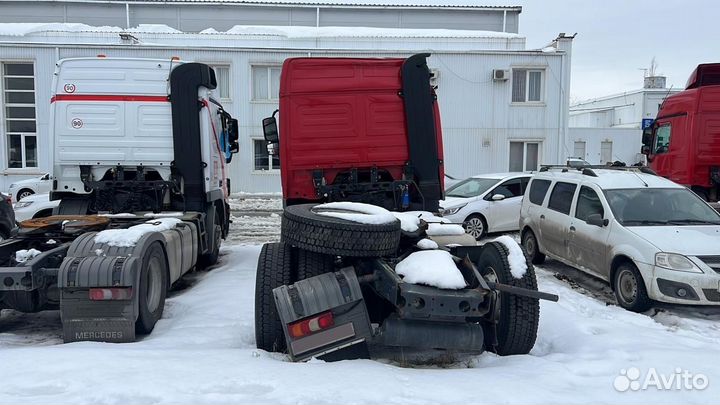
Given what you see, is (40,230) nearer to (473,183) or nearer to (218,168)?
(218,168)

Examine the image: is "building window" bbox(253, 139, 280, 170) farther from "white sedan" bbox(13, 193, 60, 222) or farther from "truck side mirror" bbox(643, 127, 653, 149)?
"truck side mirror" bbox(643, 127, 653, 149)

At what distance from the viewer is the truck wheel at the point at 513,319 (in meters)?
4.32

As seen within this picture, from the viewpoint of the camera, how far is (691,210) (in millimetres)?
7277

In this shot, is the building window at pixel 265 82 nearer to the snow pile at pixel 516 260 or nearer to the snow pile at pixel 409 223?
the snow pile at pixel 409 223

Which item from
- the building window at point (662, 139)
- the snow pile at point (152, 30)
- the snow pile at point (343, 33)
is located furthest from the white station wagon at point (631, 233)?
the snow pile at point (152, 30)

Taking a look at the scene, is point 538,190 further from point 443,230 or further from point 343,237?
point 343,237

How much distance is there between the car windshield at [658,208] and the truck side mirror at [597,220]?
0.17m

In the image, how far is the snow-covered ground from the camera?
125 inches

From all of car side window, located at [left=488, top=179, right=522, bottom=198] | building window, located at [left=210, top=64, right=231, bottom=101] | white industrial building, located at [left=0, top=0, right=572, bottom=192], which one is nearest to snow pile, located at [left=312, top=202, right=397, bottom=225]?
car side window, located at [left=488, top=179, right=522, bottom=198]

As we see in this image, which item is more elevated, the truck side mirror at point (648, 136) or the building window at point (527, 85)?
the building window at point (527, 85)

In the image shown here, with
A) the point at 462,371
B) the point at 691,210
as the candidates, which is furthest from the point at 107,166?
the point at 691,210

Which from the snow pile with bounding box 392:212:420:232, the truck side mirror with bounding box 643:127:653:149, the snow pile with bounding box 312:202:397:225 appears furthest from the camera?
the truck side mirror with bounding box 643:127:653:149

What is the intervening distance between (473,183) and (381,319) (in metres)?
8.40

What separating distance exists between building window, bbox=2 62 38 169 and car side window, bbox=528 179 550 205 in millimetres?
20450
